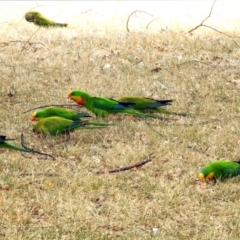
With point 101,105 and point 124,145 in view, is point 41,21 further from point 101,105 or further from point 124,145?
point 124,145

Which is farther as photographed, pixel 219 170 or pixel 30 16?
pixel 30 16

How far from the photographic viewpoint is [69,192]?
12.1ft

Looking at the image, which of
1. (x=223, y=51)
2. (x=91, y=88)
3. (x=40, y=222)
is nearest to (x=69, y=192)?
(x=40, y=222)

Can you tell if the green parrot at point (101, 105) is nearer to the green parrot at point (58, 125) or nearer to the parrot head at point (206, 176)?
the green parrot at point (58, 125)

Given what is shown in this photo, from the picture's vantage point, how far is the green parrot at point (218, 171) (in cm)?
391

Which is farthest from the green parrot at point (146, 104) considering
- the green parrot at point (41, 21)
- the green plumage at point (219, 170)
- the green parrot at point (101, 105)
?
the green parrot at point (41, 21)

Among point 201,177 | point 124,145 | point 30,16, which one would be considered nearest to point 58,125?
point 124,145

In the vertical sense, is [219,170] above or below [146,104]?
above

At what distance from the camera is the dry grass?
342 centimetres

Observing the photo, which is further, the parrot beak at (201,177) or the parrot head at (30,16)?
the parrot head at (30,16)

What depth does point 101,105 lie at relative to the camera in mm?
5039

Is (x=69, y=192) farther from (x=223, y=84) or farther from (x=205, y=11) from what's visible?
(x=205, y=11)

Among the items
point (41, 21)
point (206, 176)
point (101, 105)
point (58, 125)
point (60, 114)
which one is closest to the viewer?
point (206, 176)

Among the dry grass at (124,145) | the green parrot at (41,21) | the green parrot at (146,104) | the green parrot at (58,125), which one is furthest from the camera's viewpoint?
the green parrot at (41,21)
